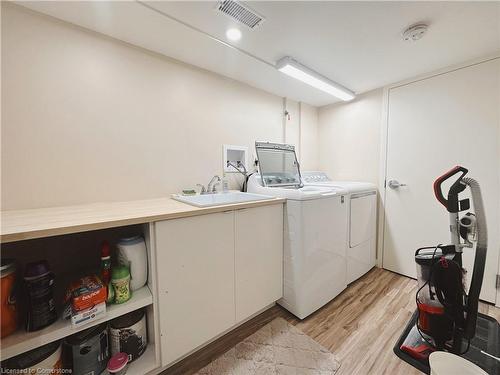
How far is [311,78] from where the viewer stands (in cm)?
200

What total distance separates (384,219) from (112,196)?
280cm

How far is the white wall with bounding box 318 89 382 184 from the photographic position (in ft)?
8.00

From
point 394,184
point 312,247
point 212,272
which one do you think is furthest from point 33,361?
point 394,184

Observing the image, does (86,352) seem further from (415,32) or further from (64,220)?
(415,32)

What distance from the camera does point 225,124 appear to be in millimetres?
2068

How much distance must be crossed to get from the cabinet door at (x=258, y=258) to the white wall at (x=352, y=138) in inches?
61.9

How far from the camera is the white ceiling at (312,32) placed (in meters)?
1.21

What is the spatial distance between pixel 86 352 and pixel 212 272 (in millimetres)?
696

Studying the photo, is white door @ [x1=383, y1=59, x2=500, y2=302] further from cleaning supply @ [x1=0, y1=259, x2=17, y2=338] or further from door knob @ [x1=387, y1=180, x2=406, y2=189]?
cleaning supply @ [x1=0, y1=259, x2=17, y2=338]

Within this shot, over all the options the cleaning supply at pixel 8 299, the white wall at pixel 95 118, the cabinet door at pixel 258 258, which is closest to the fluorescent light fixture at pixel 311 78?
the white wall at pixel 95 118

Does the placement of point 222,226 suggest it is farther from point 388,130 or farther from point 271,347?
point 388,130

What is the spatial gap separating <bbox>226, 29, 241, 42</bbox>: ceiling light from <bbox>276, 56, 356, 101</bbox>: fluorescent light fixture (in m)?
0.46

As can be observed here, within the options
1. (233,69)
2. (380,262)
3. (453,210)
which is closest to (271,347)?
(453,210)

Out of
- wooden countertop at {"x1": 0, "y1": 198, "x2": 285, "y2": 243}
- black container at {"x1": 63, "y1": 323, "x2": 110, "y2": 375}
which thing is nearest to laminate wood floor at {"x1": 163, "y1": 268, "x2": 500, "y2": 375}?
black container at {"x1": 63, "y1": 323, "x2": 110, "y2": 375}
